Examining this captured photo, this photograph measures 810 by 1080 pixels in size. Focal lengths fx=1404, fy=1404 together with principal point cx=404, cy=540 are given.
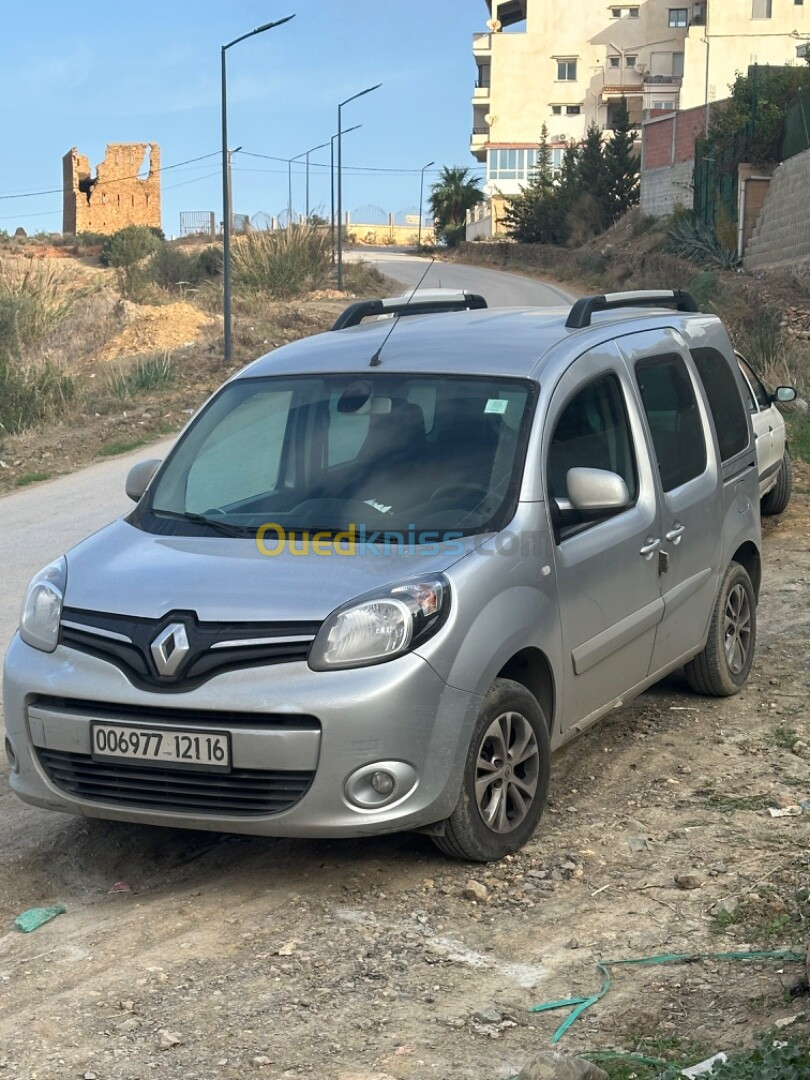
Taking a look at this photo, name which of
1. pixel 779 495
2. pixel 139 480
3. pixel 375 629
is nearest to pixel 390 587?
pixel 375 629

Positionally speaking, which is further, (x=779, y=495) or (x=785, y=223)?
(x=785, y=223)

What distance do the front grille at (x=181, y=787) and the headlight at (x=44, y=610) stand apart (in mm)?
390

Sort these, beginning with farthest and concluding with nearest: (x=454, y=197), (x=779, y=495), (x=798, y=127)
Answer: (x=454, y=197)
(x=798, y=127)
(x=779, y=495)

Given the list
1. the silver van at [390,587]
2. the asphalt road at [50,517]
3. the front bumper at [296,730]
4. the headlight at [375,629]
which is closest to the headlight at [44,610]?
the silver van at [390,587]

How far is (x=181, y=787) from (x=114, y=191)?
89238mm

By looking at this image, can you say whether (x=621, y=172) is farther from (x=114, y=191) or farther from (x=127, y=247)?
(x=114, y=191)

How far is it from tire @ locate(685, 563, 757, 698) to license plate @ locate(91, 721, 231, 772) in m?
2.99

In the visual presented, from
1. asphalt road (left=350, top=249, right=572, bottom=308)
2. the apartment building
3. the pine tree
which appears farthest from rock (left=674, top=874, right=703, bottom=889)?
the apartment building

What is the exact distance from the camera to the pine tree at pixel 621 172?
61.2 meters

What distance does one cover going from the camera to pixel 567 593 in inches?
201

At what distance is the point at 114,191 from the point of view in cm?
8888

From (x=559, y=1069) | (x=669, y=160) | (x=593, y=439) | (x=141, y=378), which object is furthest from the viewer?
(x=669, y=160)

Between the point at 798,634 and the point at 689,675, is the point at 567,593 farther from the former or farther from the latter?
the point at 798,634

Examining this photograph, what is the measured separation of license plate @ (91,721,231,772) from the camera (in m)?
4.34
